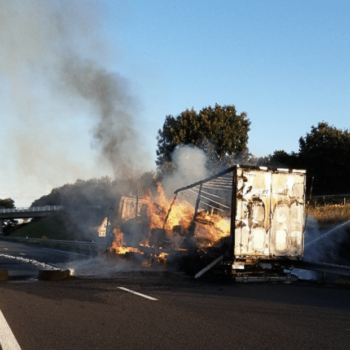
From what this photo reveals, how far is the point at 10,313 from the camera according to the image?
26.1 feet

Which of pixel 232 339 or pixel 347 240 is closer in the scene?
pixel 232 339

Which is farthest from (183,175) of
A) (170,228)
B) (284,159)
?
(284,159)

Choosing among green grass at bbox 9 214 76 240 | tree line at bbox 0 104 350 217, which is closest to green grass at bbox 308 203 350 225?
tree line at bbox 0 104 350 217

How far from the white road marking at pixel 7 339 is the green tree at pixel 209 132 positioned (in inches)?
1485

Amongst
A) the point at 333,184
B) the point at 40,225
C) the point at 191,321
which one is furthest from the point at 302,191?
the point at 40,225

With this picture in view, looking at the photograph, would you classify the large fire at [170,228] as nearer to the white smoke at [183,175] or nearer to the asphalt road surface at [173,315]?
the white smoke at [183,175]

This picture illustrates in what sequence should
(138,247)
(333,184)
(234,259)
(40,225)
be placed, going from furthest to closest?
1. (40,225)
2. (333,184)
3. (138,247)
4. (234,259)

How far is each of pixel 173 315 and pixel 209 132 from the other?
37.9 meters

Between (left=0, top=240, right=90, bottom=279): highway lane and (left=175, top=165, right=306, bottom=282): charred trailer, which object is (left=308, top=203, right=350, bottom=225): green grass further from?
(left=0, top=240, right=90, bottom=279): highway lane

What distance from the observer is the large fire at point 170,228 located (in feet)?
49.3

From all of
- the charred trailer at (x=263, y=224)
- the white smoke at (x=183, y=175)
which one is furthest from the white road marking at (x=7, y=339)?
the white smoke at (x=183, y=175)

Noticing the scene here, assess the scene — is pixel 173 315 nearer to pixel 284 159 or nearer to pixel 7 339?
pixel 7 339

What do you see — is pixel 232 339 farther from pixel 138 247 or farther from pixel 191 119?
pixel 191 119

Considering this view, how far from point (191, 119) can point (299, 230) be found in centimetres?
3245
